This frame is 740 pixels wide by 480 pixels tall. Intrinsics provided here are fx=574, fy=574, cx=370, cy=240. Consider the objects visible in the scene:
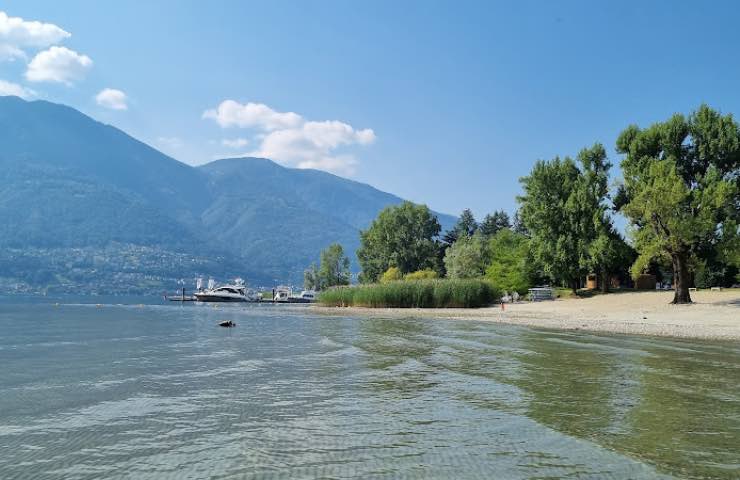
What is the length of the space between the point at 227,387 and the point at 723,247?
43.7 meters

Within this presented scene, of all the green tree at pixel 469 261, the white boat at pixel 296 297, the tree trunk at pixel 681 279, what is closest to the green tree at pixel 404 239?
the green tree at pixel 469 261

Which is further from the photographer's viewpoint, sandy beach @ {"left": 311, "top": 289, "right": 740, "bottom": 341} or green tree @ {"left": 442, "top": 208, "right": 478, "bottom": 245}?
green tree @ {"left": 442, "top": 208, "right": 478, "bottom": 245}

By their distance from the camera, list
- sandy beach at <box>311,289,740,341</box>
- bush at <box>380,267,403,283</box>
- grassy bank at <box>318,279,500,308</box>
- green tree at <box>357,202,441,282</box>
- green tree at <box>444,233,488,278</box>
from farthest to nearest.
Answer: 1. green tree at <box>357,202,441,282</box>
2. bush at <box>380,267,403,283</box>
3. green tree at <box>444,233,488,278</box>
4. grassy bank at <box>318,279,500,308</box>
5. sandy beach at <box>311,289,740,341</box>

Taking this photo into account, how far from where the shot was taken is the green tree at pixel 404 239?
110938 millimetres

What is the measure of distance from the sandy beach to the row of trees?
8.63 ft

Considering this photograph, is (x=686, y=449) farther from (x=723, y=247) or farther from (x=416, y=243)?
Answer: (x=416, y=243)

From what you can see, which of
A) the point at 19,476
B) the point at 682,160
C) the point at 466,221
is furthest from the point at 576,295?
the point at 466,221

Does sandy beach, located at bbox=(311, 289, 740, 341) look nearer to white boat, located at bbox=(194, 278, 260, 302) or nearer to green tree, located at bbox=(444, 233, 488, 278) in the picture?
green tree, located at bbox=(444, 233, 488, 278)

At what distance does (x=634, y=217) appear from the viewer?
47875mm

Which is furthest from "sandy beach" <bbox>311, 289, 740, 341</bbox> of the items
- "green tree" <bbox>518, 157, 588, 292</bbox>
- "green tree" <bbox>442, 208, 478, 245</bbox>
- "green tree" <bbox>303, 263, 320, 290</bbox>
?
"green tree" <bbox>303, 263, 320, 290</bbox>

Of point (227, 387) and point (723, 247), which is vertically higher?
point (723, 247)

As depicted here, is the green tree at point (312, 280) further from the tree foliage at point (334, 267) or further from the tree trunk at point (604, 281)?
the tree trunk at point (604, 281)

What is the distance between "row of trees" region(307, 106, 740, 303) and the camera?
4481cm

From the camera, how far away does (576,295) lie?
64312 mm
